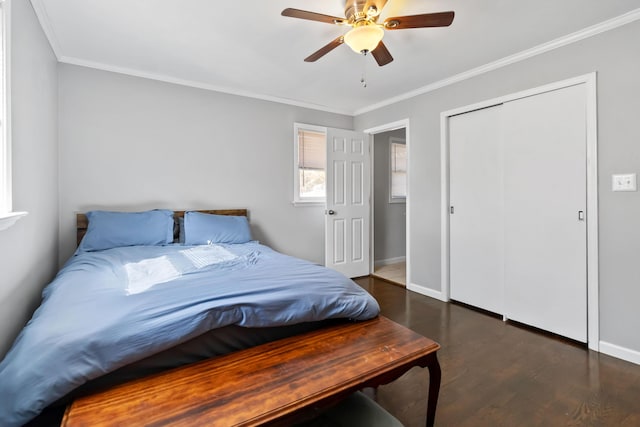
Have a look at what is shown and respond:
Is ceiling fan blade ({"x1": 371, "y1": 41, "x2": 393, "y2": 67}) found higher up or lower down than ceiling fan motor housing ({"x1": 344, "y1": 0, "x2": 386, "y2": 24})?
lower down

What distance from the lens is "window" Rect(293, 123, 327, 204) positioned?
407 cm

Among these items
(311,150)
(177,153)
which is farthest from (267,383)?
(311,150)

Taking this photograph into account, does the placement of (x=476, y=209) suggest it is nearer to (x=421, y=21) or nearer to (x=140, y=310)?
(x=421, y=21)

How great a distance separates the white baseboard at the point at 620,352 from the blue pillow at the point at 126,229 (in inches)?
146

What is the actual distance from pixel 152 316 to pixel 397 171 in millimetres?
4743

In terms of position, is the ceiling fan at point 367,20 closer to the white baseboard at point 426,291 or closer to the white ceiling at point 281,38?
the white ceiling at point 281,38

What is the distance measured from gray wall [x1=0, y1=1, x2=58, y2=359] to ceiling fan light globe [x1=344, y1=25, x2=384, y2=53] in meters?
1.87

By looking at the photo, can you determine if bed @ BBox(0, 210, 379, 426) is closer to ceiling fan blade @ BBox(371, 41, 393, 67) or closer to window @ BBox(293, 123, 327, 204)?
ceiling fan blade @ BBox(371, 41, 393, 67)

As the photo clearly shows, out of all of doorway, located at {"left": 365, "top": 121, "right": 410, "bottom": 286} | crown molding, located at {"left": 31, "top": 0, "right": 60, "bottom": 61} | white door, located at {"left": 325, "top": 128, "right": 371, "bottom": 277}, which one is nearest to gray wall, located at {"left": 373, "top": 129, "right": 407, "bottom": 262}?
doorway, located at {"left": 365, "top": 121, "right": 410, "bottom": 286}

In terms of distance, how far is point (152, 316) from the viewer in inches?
47.1

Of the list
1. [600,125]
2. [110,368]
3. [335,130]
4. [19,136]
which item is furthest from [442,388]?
[335,130]

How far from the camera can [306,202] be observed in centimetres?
413

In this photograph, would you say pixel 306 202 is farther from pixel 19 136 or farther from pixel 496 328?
pixel 19 136

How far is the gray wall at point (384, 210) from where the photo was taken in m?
5.04
